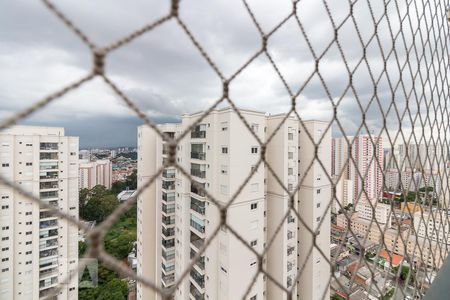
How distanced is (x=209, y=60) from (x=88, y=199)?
961 centimetres

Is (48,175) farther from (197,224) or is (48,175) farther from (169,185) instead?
(197,224)

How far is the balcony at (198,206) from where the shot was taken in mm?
3193

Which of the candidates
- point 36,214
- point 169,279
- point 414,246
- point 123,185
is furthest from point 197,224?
point 123,185

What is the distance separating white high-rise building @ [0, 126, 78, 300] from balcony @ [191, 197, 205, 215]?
280 centimetres

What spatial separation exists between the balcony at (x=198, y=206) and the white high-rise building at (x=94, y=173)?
7192 mm

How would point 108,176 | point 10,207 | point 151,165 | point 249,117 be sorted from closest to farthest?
point 249,117, point 10,207, point 151,165, point 108,176

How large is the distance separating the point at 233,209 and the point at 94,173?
370 inches

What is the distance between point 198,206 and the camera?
332 cm

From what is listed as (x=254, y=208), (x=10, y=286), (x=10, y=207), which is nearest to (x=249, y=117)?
(x=254, y=208)

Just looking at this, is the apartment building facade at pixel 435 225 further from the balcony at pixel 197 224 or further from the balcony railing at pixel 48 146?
the balcony railing at pixel 48 146

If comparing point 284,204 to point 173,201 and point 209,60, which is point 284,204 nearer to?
point 173,201

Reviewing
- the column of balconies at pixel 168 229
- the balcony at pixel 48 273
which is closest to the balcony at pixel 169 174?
the column of balconies at pixel 168 229

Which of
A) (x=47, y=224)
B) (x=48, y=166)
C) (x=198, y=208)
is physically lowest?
(x=47, y=224)

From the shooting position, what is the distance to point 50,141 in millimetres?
4699
